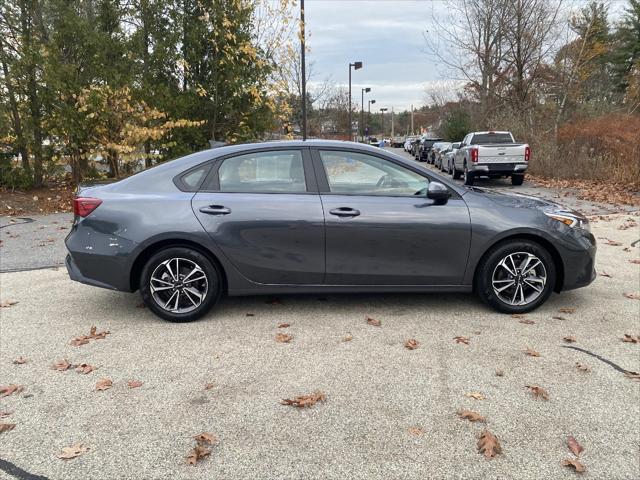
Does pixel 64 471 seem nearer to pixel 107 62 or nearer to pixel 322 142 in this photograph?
pixel 322 142

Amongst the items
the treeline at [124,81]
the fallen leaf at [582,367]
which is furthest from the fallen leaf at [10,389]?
the treeline at [124,81]

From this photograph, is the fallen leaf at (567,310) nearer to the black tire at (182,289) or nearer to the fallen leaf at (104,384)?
the black tire at (182,289)

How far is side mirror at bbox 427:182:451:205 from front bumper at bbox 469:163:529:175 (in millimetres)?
12786

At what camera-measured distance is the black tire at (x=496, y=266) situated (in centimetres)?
453

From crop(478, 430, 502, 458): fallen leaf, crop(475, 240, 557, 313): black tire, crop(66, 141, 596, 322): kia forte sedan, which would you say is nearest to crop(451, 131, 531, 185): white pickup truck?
crop(66, 141, 596, 322): kia forte sedan

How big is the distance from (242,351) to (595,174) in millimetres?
16128

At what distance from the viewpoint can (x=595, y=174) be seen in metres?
16.7

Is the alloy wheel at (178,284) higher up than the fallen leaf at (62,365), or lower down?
higher up

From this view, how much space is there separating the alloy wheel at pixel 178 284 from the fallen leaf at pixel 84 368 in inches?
34.9

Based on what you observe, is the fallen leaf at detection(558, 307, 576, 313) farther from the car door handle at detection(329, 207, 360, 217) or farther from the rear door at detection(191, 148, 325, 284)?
the rear door at detection(191, 148, 325, 284)

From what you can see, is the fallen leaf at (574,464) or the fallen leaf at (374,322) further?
the fallen leaf at (374,322)

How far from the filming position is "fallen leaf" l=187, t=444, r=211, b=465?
263cm

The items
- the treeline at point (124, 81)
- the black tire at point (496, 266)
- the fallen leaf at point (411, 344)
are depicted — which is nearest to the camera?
the fallen leaf at point (411, 344)

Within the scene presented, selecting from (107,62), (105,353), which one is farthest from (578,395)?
(107,62)
